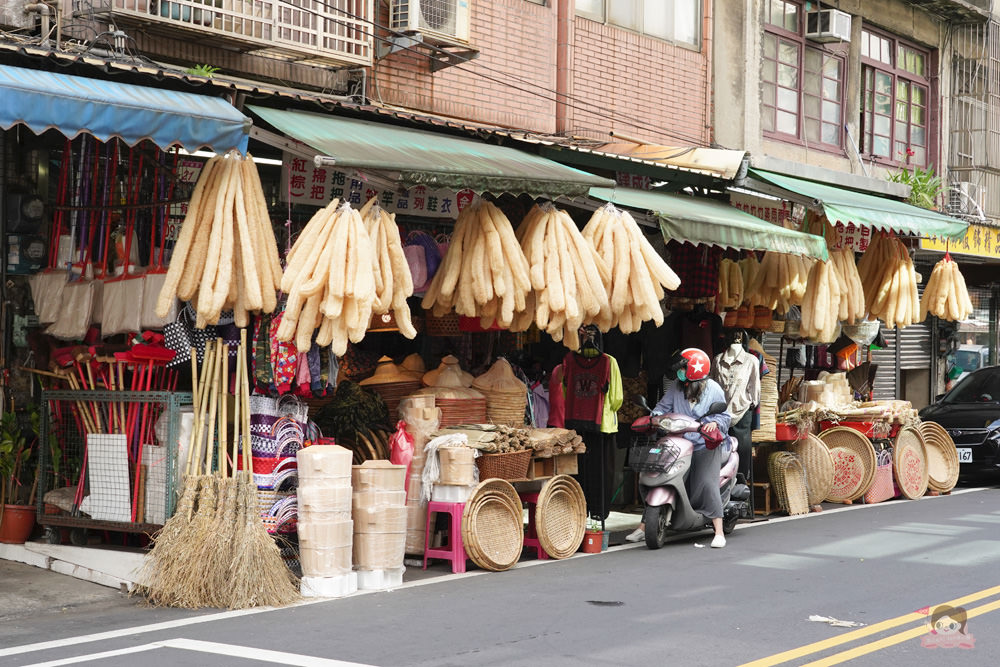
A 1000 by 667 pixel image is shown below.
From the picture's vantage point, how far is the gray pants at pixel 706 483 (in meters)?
11.9

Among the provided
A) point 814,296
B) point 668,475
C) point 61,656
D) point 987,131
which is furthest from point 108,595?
point 987,131

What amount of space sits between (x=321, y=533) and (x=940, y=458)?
10391mm

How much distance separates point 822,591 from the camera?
31.1 feet

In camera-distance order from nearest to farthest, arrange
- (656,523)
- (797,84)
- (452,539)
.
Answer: (452,539), (656,523), (797,84)

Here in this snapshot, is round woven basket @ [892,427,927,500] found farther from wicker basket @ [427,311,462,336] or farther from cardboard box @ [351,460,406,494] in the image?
cardboard box @ [351,460,406,494]

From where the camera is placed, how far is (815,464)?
48.0 feet

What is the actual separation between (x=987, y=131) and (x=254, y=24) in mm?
16900

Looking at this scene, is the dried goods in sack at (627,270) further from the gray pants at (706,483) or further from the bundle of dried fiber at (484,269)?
the gray pants at (706,483)

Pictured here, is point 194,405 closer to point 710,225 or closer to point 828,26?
point 710,225

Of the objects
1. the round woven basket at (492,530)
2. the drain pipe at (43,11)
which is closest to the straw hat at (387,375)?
the round woven basket at (492,530)

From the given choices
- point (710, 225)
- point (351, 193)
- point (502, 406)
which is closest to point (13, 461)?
point (351, 193)

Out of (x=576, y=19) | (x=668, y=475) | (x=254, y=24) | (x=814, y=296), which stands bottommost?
(x=668, y=475)

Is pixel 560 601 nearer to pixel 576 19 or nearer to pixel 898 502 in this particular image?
pixel 898 502

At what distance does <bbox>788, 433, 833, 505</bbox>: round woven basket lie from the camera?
575 inches
